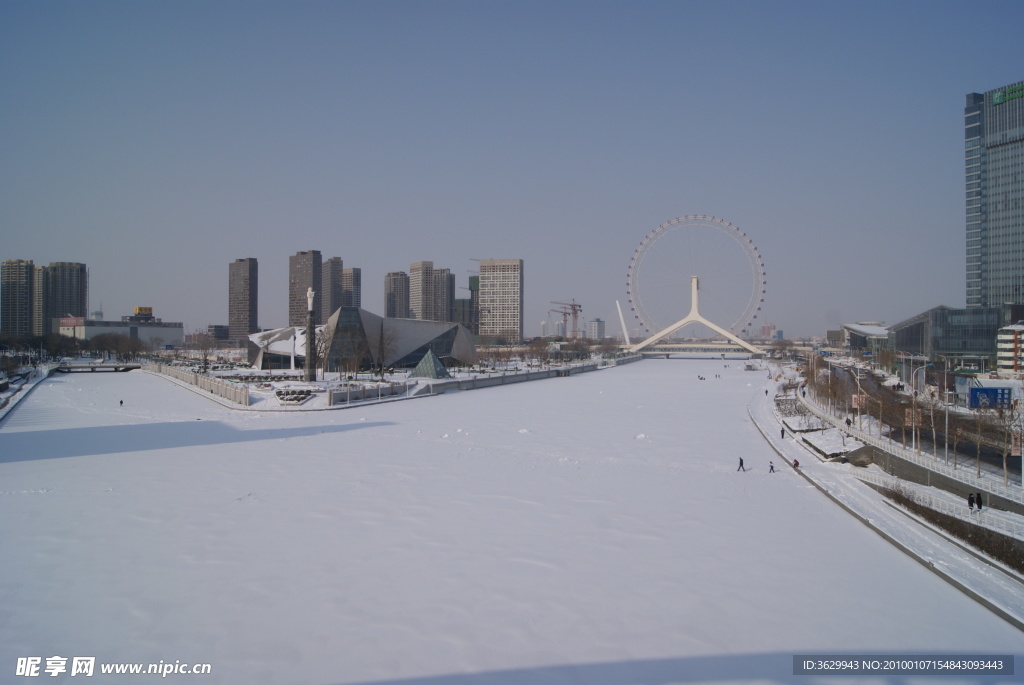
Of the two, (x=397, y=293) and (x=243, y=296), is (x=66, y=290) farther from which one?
(x=397, y=293)

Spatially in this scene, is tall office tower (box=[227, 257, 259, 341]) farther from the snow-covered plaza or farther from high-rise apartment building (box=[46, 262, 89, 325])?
the snow-covered plaza

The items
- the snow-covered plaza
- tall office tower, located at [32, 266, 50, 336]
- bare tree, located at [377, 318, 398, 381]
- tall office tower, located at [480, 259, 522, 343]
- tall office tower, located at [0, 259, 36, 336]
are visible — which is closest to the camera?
the snow-covered plaza

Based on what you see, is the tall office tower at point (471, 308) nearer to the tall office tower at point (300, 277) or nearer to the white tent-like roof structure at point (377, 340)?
the tall office tower at point (300, 277)

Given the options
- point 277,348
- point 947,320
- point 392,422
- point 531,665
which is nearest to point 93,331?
point 277,348

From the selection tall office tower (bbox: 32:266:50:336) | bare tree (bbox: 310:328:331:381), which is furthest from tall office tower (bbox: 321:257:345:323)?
bare tree (bbox: 310:328:331:381)

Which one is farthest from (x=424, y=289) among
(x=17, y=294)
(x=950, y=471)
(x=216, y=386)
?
(x=950, y=471)

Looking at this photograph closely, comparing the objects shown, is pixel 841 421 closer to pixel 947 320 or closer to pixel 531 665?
pixel 531 665
